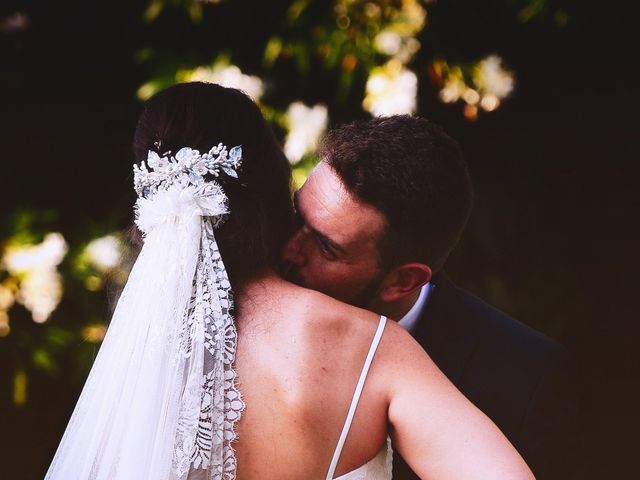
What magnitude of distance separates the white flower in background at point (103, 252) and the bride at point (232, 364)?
1.17m

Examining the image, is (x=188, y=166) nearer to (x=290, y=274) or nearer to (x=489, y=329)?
(x=290, y=274)

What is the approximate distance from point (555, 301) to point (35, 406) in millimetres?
2513

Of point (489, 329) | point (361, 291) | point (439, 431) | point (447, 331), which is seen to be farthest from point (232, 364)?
point (489, 329)

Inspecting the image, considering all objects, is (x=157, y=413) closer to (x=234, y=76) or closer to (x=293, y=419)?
(x=293, y=419)

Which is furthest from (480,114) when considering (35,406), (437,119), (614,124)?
(35,406)

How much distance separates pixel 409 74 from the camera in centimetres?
296

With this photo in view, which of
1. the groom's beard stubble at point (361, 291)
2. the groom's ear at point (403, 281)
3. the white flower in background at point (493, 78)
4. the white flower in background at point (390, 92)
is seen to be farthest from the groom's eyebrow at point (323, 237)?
the white flower in background at point (493, 78)

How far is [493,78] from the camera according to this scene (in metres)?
3.04

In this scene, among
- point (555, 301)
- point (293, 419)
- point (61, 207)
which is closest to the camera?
point (293, 419)

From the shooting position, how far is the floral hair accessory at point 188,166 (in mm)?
1768

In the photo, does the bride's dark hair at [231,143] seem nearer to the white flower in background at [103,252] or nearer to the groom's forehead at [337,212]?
the groom's forehead at [337,212]

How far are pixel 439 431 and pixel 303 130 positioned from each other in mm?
1595

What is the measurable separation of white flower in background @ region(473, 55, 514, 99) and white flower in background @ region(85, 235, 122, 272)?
1.63 m

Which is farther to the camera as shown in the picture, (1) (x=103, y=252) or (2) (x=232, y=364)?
(1) (x=103, y=252)
